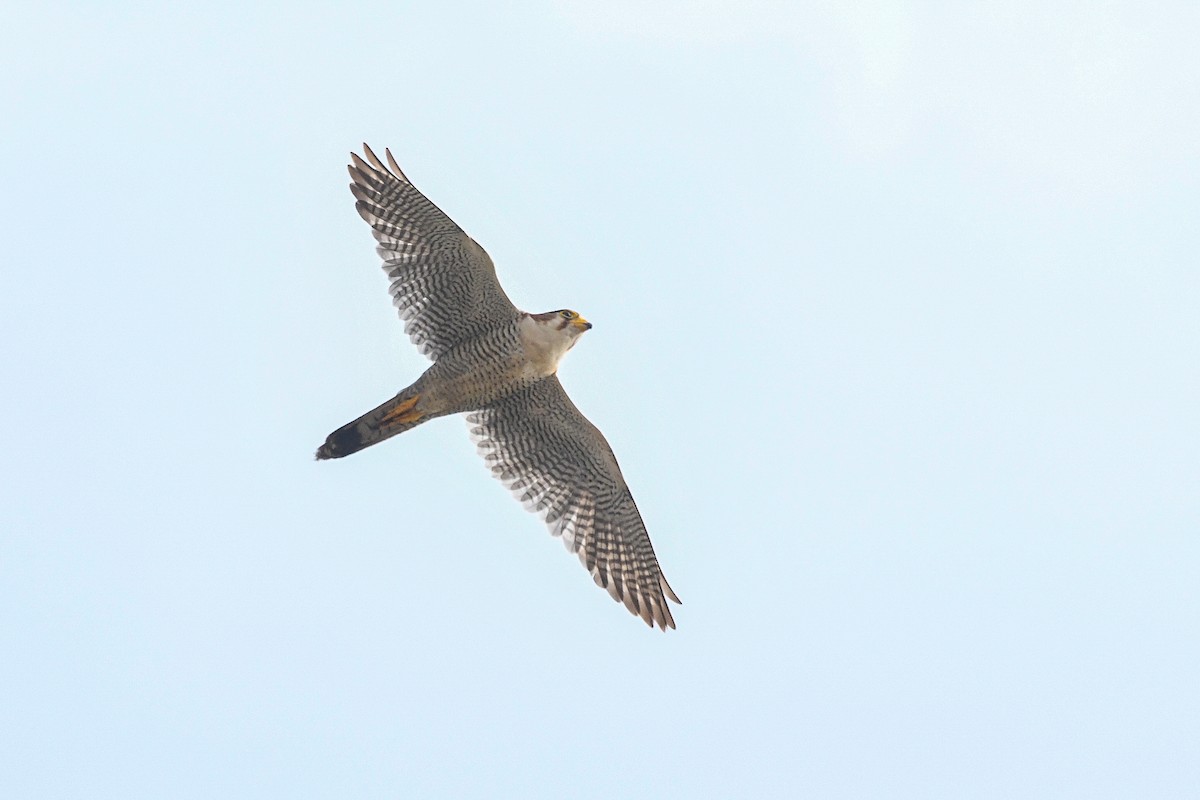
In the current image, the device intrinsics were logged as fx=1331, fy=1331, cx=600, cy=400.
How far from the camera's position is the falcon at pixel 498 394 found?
1356 centimetres

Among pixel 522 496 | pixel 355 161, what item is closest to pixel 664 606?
pixel 522 496

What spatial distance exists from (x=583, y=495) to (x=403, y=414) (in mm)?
2287

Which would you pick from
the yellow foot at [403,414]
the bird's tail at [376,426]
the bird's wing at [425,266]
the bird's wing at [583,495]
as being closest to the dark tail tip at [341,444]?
the bird's tail at [376,426]

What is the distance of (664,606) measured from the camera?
47.4 feet

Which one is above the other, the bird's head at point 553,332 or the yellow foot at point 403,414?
the bird's head at point 553,332

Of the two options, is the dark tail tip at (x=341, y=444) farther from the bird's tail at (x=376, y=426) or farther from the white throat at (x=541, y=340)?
the white throat at (x=541, y=340)

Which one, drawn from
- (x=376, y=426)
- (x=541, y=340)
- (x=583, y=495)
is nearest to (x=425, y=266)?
(x=541, y=340)

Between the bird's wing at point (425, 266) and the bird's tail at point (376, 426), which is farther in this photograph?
the bird's wing at point (425, 266)

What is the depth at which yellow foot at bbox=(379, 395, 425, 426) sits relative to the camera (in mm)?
13352

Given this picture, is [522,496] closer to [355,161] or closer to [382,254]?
[382,254]

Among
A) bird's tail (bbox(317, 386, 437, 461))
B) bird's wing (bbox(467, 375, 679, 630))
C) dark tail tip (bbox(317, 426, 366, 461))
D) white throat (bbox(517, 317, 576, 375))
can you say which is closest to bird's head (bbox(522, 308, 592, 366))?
white throat (bbox(517, 317, 576, 375))

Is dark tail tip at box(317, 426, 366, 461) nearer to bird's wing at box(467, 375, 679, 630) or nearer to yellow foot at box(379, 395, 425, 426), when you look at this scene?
yellow foot at box(379, 395, 425, 426)

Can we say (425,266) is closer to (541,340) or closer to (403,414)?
(541,340)

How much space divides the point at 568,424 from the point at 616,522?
1211 millimetres
